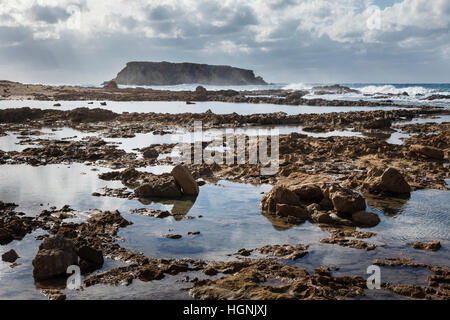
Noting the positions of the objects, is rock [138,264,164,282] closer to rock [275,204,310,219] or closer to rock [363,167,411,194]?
rock [275,204,310,219]

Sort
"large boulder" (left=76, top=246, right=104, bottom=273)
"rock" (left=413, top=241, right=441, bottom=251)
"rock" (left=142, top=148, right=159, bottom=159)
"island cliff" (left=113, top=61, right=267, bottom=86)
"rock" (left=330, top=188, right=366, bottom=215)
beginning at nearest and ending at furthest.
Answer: "large boulder" (left=76, top=246, right=104, bottom=273)
"rock" (left=413, top=241, right=441, bottom=251)
"rock" (left=330, top=188, right=366, bottom=215)
"rock" (left=142, top=148, right=159, bottom=159)
"island cliff" (left=113, top=61, right=267, bottom=86)

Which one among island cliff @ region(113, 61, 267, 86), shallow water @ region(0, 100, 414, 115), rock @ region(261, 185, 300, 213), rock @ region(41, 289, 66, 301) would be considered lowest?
rock @ region(41, 289, 66, 301)

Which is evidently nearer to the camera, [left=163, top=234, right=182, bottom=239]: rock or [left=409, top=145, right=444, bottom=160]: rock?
[left=163, top=234, right=182, bottom=239]: rock

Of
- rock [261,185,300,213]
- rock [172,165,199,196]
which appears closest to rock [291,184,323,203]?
rock [261,185,300,213]

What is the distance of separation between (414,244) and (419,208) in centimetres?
251

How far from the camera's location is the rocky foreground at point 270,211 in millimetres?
5652

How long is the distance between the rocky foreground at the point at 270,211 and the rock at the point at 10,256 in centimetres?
2

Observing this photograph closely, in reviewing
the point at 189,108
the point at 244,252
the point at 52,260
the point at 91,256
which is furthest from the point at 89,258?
the point at 189,108

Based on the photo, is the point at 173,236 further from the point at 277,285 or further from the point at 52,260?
the point at 277,285

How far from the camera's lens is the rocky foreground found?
18.5 feet

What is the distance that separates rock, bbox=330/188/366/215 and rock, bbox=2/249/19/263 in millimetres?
6428

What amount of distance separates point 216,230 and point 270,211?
1624 mm

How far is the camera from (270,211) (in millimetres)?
9031
